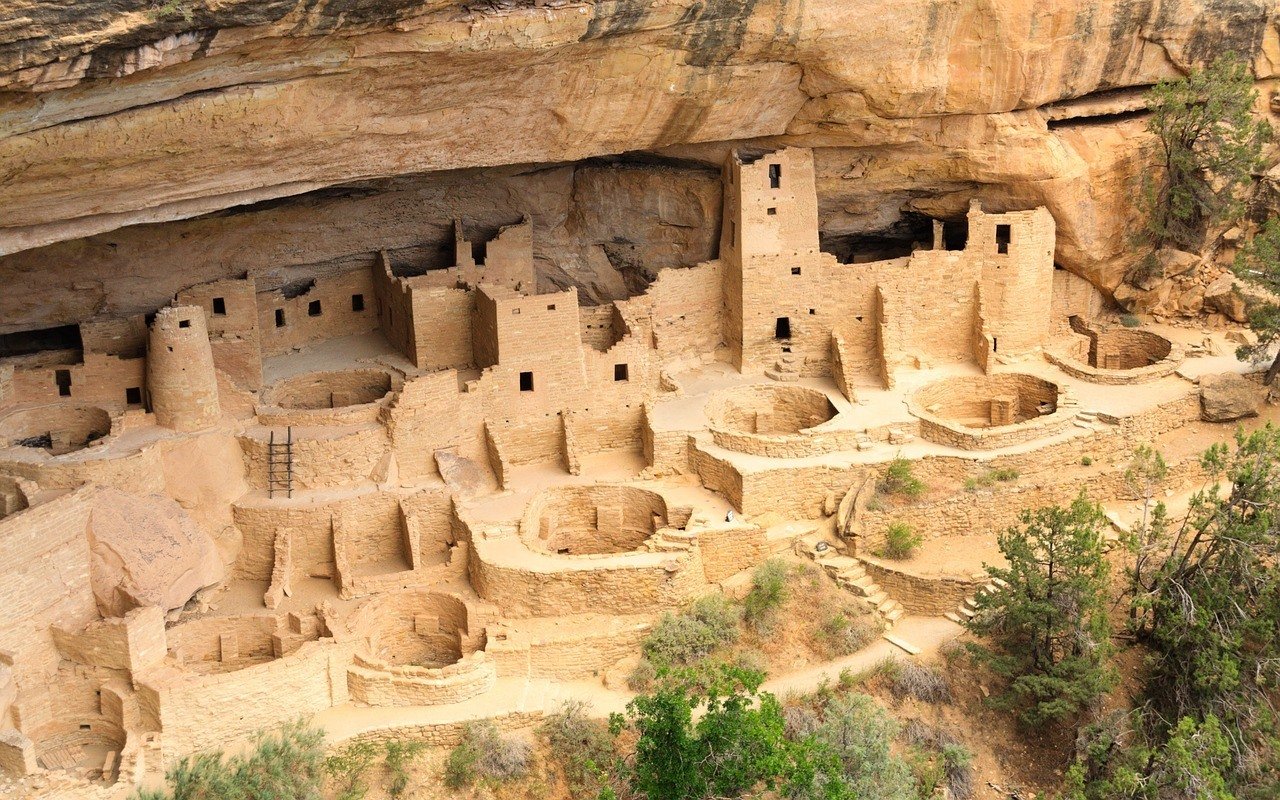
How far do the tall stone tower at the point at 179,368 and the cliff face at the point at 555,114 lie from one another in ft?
6.18

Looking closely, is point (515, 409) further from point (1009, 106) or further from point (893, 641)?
point (1009, 106)

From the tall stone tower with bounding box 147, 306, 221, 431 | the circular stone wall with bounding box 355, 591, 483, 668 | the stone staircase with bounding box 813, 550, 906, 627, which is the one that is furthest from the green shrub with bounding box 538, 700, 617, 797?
the tall stone tower with bounding box 147, 306, 221, 431

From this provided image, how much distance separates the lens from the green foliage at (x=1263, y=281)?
66.3 ft

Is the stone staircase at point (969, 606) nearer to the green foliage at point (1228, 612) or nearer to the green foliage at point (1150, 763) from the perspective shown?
the green foliage at point (1228, 612)

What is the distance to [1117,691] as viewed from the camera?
58.0 ft

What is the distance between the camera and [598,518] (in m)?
19.4

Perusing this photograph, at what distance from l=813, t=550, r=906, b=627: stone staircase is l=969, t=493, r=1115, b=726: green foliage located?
1.09 metres

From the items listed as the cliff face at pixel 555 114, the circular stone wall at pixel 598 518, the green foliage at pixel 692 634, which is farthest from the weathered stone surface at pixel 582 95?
the green foliage at pixel 692 634

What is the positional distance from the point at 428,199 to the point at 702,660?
7.93 m

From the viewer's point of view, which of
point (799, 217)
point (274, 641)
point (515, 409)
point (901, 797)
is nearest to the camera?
point (901, 797)

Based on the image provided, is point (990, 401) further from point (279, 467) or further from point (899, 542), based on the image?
point (279, 467)

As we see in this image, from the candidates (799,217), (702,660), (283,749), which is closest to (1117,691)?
(702,660)

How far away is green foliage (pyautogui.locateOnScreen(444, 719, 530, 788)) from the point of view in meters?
16.0

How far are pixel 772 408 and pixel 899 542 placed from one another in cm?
333
